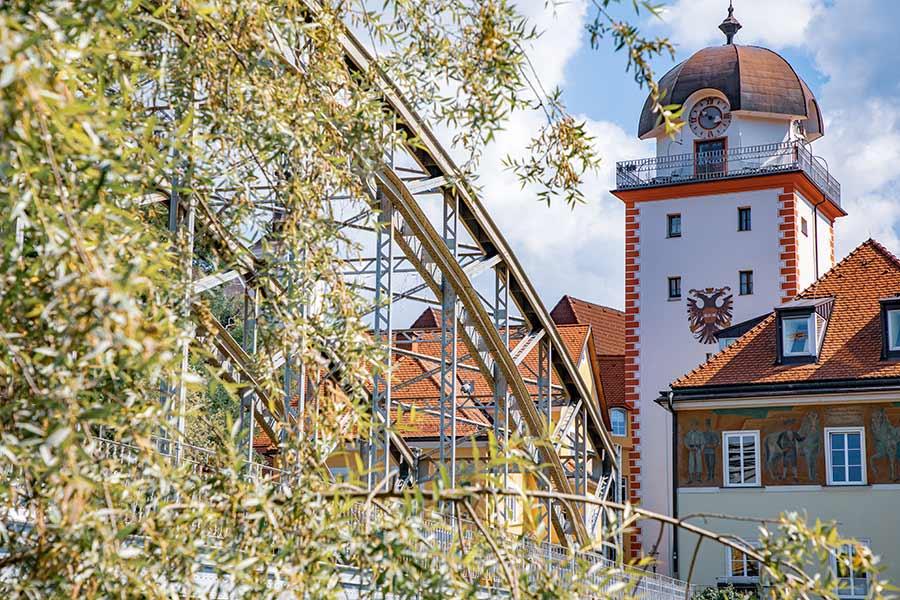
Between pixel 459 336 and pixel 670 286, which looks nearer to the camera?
pixel 459 336

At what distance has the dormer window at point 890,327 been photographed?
2489 centimetres

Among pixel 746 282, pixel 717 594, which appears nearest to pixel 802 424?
pixel 717 594

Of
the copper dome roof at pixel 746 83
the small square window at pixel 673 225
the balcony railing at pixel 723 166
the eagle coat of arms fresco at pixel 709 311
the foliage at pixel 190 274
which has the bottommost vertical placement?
the foliage at pixel 190 274

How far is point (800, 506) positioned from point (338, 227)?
71.6 feet

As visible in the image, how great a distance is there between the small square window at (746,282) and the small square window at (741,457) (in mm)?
7806

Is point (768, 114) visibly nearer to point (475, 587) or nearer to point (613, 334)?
point (613, 334)

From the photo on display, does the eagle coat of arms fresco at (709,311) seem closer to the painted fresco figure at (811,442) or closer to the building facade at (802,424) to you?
the building facade at (802,424)

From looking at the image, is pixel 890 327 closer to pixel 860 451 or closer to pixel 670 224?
pixel 860 451

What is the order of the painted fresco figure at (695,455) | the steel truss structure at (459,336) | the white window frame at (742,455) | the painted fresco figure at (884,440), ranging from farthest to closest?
the painted fresco figure at (695,455), the white window frame at (742,455), the painted fresco figure at (884,440), the steel truss structure at (459,336)

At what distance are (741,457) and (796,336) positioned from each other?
243 centimetres

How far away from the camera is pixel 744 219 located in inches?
1332

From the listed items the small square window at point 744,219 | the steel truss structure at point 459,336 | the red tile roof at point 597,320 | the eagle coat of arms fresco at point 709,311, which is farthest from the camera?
the red tile roof at point 597,320

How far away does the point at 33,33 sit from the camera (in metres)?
2.54

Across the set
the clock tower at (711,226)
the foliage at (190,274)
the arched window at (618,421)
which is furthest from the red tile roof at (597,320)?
the foliage at (190,274)
